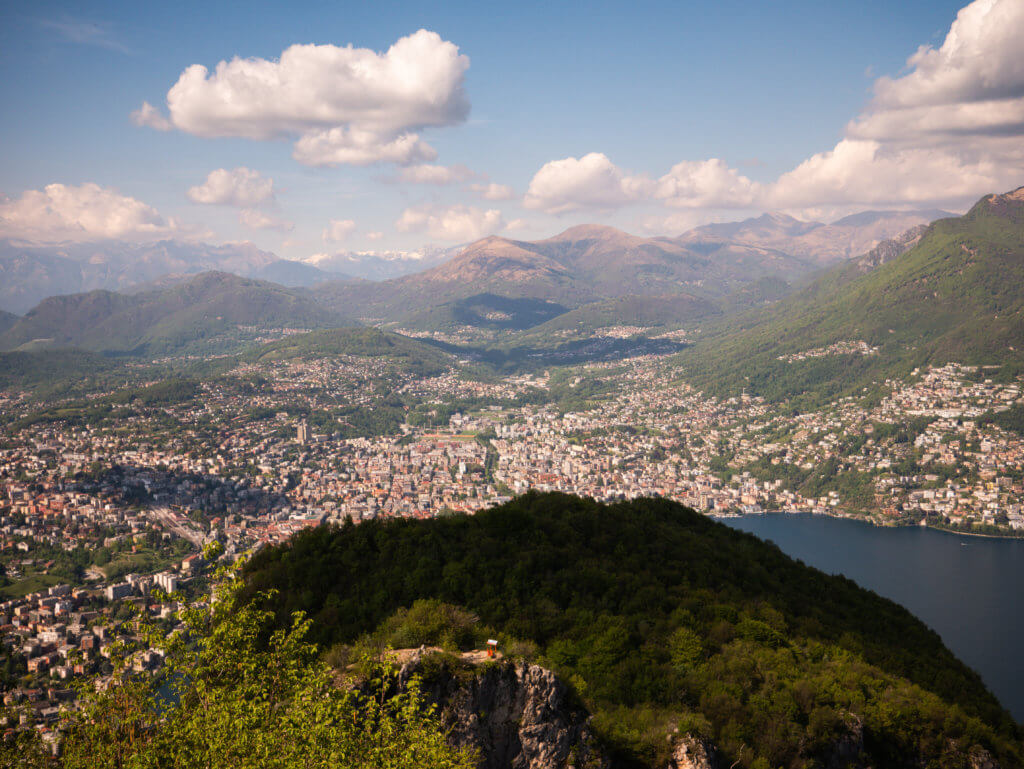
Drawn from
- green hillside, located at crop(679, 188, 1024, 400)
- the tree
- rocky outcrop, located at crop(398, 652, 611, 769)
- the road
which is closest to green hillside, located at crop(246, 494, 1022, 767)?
rocky outcrop, located at crop(398, 652, 611, 769)

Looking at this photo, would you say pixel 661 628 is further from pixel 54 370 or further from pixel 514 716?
pixel 54 370

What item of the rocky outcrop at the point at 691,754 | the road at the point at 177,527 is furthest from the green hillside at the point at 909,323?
the rocky outcrop at the point at 691,754

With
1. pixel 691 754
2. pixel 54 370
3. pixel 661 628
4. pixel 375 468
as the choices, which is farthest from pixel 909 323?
pixel 54 370

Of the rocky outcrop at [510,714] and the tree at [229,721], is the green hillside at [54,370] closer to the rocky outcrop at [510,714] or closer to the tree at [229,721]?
the tree at [229,721]

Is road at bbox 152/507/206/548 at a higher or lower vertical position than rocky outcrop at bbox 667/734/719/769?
lower

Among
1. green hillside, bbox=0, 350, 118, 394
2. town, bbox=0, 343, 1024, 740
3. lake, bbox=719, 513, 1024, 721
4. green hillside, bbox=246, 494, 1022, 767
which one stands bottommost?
lake, bbox=719, 513, 1024, 721

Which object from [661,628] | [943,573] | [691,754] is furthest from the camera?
[943,573]

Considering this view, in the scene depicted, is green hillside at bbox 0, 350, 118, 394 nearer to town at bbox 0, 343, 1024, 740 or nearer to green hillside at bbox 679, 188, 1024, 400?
town at bbox 0, 343, 1024, 740
